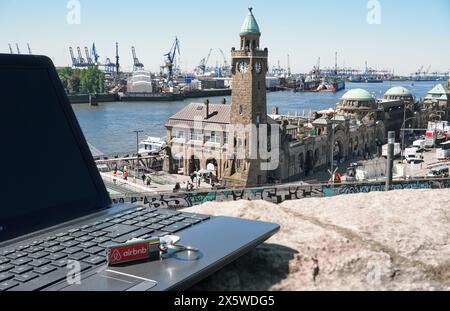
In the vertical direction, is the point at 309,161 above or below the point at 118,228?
below

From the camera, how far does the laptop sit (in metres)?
1.81

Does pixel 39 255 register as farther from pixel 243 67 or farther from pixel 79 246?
pixel 243 67

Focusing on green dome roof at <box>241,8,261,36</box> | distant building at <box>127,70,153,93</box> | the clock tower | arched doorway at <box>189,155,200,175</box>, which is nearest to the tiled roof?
the clock tower

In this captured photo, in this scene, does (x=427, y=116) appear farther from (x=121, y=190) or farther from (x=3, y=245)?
(x=3, y=245)

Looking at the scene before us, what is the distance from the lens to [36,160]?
2480mm

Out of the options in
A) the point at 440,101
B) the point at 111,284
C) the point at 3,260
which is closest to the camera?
the point at 111,284

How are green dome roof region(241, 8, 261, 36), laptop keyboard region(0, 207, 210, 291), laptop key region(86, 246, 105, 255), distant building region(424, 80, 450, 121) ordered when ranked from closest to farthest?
1. laptop keyboard region(0, 207, 210, 291)
2. laptop key region(86, 246, 105, 255)
3. green dome roof region(241, 8, 261, 36)
4. distant building region(424, 80, 450, 121)

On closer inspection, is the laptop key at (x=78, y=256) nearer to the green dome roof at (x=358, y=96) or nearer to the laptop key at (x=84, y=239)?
the laptop key at (x=84, y=239)

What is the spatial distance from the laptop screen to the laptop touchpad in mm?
669

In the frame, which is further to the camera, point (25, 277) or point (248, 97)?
point (248, 97)

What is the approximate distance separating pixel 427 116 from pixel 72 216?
66.6 metres

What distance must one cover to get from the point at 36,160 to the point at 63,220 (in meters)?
0.32

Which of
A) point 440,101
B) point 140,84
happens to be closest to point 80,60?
point 140,84

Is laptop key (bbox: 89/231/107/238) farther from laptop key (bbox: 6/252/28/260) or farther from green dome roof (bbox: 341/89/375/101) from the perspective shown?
green dome roof (bbox: 341/89/375/101)
